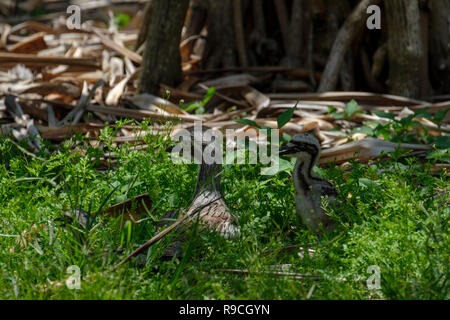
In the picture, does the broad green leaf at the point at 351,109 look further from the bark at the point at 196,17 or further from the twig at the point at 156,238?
the bark at the point at 196,17

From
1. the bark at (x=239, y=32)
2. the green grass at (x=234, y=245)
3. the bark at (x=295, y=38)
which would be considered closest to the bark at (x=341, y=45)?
the bark at (x=295, y=38)

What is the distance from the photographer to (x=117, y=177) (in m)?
4.74

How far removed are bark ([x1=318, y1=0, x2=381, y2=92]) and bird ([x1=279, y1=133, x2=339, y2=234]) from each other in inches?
137

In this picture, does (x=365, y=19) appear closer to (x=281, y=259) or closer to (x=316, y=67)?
(x=316, y=67)

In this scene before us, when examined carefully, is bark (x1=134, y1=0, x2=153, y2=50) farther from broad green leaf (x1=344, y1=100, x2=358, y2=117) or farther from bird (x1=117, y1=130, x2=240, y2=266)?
bird (x1=117, y1=130, x2=240, y2=266)

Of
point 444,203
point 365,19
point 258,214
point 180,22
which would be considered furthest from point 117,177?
point 365,19

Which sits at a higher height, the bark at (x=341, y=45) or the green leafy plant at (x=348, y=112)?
the bark at (x=341, y=45)

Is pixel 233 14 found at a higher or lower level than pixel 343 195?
higher

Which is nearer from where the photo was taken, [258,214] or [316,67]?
[258,214]

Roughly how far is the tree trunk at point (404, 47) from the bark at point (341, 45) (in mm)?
348

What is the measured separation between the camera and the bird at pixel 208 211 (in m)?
4.00

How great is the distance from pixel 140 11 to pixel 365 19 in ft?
19.6

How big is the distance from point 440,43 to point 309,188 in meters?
4.55

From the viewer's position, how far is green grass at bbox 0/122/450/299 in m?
3.26
